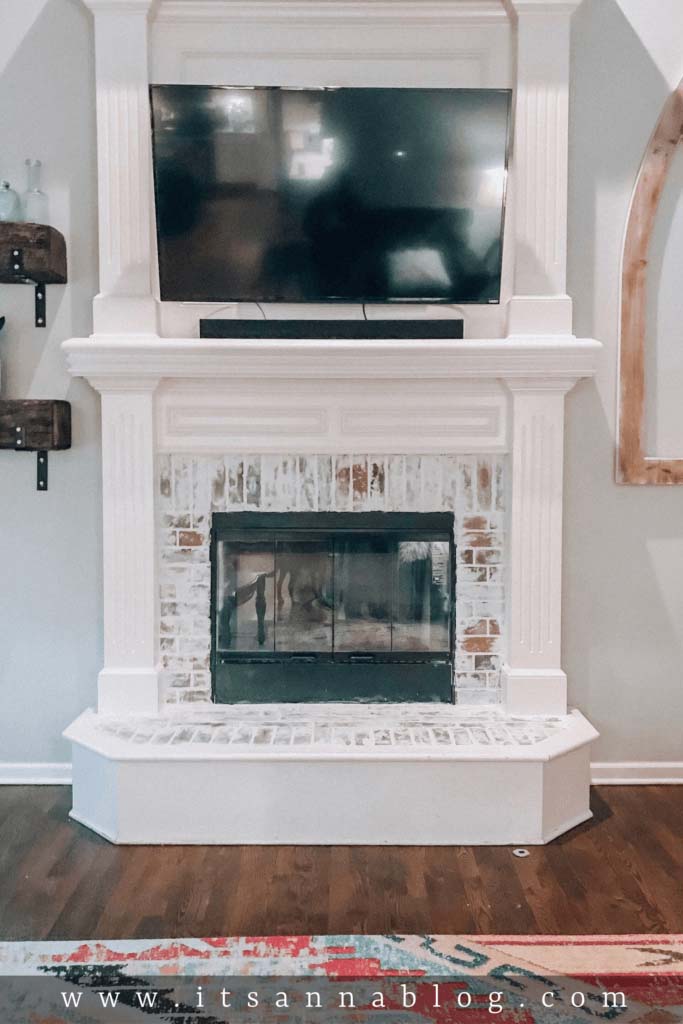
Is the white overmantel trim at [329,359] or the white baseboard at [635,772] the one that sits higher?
the white overmantel trim at [329,359]

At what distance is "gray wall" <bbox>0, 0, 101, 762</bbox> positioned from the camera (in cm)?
291

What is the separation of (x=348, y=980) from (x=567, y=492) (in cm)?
170

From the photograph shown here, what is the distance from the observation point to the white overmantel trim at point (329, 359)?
2.81 metres

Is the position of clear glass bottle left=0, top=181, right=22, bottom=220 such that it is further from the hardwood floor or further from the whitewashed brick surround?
the hardwood floor

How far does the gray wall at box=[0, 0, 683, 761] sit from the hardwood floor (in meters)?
0.44

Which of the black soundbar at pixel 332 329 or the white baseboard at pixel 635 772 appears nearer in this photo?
the black soundbar at pixel 332 329

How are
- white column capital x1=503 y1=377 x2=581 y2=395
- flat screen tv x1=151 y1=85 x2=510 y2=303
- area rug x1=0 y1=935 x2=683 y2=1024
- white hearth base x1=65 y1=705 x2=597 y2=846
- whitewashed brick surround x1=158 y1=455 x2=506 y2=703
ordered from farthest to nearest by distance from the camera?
whitewashed brick surround x1=158 y1=455 x2=506 y2=703
white column capital x1=503 y1=377 x2=581 y2=395
flat screen tv x1=151 y1=85 x2=510 y2=303
white hearth base x1=65 y1=705 x2=597 y2=846
area rug x1=0 y1=935 x2=683 y2=1024

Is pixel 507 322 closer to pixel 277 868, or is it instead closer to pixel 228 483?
pixel 228 483

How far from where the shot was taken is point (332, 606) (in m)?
3.05

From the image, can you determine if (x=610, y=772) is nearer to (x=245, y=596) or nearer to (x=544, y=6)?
(x=245, y=596)

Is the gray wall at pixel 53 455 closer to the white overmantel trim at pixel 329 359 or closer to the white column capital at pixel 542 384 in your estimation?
the white overmantel trim at pixel 329 359

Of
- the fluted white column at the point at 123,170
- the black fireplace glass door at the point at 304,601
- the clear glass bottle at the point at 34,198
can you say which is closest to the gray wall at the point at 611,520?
the black fireplace glass door at the point at 304,601

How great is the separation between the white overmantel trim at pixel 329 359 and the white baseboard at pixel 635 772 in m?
1.32

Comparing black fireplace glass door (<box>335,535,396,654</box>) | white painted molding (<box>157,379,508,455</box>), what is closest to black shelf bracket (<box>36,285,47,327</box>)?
white painted molding (<box>157,379,508,455</box>)
